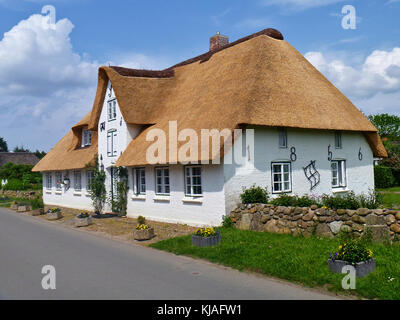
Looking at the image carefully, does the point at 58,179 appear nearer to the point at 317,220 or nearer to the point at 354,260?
the point at 317,220

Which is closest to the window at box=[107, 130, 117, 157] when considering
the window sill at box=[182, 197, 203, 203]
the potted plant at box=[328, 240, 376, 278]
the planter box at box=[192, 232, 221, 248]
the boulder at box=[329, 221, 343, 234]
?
the window sill at box=[182, 197, 203, 203]

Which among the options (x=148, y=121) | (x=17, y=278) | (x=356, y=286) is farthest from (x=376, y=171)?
(x=17, y=278)

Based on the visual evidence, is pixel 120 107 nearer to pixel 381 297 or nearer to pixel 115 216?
pixel 115 216

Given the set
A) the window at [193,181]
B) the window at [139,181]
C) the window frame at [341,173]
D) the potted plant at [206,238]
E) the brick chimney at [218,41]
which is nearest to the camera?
the potted plant at [206,238]

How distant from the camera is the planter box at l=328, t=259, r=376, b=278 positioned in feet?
23.1

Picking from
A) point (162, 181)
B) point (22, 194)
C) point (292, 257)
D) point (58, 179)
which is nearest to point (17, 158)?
point (22, 194)

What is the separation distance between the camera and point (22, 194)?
3697cm

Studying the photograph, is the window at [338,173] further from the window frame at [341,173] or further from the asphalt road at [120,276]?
the asphalt road at [120,276]

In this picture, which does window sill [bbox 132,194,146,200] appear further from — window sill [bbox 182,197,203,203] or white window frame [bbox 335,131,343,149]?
white window frame [bbox 335,131,343,149]

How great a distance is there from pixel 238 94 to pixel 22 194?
3009 centimetres

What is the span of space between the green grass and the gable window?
447cm

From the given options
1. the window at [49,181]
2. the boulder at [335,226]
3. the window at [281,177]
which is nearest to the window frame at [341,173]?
the window at [281,177]

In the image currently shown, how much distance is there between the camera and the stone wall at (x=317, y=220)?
910 centimetres

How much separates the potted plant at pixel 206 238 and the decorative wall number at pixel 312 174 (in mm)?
6102
